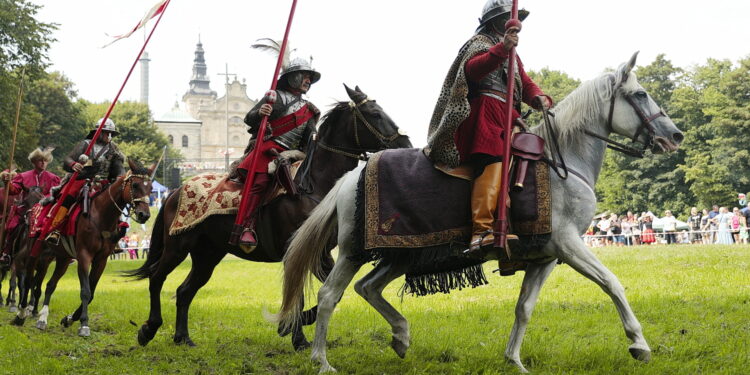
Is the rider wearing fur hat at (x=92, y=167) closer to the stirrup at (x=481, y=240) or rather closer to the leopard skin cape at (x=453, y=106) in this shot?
the leopard skin cape at (x=453, y=106)

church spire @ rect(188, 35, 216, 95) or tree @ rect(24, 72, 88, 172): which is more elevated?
church spire @ rect(188, 35, 216, 95)

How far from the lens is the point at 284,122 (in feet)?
30.7

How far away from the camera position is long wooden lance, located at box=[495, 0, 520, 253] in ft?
21.2

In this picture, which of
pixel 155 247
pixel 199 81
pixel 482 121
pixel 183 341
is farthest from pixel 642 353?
pixel 199 81

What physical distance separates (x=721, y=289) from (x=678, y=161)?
152 feet

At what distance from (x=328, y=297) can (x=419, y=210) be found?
122cm

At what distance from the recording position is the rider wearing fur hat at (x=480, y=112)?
6672 mm

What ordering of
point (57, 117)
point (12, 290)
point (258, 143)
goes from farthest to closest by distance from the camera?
1. point (57, 117)
2. point (12, 290)
3. point (258, 143)

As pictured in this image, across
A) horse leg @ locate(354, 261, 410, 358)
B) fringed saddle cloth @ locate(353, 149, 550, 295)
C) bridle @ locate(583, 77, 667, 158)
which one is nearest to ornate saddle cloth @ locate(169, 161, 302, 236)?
horse leg @ locate(354, 261, 410, 358)

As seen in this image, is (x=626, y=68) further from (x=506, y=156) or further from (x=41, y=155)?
(x=41, y=155)

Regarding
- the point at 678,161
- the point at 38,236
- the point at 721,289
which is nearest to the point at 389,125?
the point at 721,289

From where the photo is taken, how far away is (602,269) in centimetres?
648

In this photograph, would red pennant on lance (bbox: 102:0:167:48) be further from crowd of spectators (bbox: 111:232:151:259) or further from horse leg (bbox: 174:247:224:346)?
crowd of spectators (bbox: 111:232:151:259)

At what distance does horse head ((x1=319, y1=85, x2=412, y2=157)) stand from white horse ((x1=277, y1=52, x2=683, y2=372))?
128 centimetres
